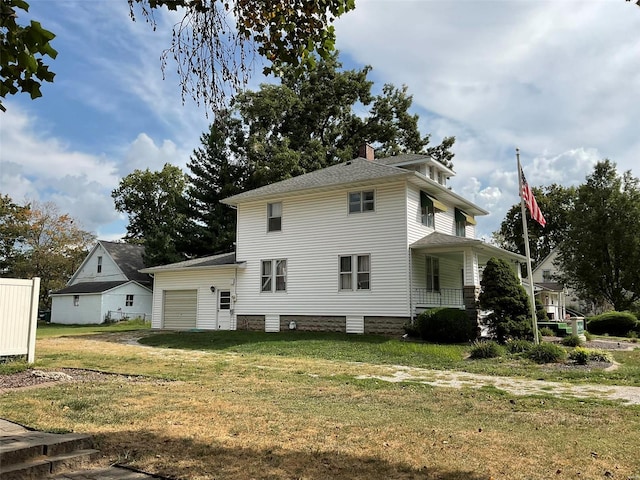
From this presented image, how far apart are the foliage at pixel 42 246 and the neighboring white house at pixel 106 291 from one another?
469 cm

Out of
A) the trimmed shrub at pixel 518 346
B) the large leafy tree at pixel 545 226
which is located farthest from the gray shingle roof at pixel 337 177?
the large leafy tree at pixel 545 226

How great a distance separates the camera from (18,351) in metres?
10.2

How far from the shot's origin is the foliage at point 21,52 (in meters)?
3.25

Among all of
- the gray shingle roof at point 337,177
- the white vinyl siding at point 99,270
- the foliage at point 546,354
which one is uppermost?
the gray shingle roof at point 337,177

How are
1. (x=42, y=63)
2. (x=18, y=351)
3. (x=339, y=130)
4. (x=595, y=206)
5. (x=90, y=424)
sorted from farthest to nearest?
1. (x=339, y=130)
2. (x=595, y=206)
3. (x=18, y=351)
4. (x=90, y=424)
5. (x=42, y=63)

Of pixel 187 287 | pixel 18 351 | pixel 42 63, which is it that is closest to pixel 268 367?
pixel 18 351

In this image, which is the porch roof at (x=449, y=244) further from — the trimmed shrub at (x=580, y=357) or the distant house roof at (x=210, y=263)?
the distant house roof at (x=210, y=263)

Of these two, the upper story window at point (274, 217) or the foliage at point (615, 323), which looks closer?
the upper story window at point (274, 217)

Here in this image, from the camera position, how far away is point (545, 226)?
186ft

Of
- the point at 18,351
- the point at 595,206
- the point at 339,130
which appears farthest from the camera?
the point at 339,130

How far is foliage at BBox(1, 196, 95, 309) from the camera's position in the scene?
46.2 metres

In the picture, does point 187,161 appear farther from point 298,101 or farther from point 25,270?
point 25,270

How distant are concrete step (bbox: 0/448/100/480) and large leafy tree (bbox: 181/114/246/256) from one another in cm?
3196

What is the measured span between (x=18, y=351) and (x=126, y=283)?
2926 centimetres
